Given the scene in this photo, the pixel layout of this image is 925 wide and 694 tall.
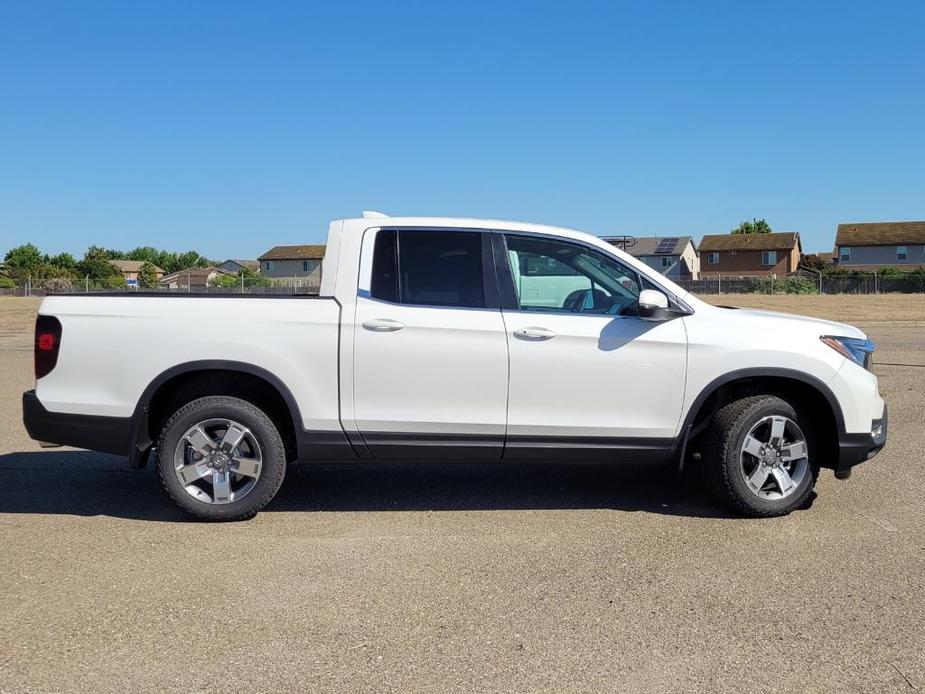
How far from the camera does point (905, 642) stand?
3.83m

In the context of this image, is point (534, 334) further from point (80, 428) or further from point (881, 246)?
point (881, 246)

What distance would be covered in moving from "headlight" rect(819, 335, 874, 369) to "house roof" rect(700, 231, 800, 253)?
8053 cm

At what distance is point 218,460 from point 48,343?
128 cm

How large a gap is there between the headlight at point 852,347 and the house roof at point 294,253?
86.3 metres

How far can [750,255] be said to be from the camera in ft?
274

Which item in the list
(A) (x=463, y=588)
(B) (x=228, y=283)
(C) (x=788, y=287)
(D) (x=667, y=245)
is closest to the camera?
(A) (x=463, y=588)

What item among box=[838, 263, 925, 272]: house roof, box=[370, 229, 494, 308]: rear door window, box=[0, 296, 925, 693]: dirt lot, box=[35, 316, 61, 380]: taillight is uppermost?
box=[838, 263, 925, 272]: house roof

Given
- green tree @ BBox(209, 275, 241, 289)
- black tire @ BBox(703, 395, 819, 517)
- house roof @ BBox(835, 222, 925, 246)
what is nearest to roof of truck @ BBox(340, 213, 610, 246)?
black tire @ BBox(703, 395, 819, 517)

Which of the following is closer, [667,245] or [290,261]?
[667,245]

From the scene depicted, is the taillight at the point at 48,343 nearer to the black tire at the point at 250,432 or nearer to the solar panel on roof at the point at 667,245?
the black tire at the point at 250,432

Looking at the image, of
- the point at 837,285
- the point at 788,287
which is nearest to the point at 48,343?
the point at 788,287

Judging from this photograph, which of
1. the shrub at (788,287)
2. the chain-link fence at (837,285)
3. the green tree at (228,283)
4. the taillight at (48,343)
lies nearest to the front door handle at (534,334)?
the taillight at (48,343)

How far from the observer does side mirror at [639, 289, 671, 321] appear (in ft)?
17.9

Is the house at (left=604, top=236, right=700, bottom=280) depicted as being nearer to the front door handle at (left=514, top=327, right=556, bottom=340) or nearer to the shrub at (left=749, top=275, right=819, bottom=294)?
the shrub at (left=749, top=275, right=819, bottom=294)
